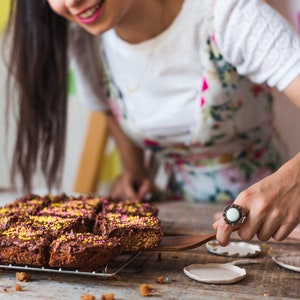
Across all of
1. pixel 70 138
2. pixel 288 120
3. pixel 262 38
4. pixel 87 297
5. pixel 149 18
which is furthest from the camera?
pixel 70 138

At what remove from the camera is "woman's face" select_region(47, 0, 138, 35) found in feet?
3.72

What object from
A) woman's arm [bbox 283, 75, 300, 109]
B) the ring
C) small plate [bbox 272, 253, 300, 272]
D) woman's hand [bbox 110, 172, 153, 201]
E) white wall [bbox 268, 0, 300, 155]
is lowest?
woman's hand [bbox 110, 172, 153, 201]

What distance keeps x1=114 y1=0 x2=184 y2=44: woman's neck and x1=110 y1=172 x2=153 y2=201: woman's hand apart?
0.48 metres

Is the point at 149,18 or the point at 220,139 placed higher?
the point at 149,18

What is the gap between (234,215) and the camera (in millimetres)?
857

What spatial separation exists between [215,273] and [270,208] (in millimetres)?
133

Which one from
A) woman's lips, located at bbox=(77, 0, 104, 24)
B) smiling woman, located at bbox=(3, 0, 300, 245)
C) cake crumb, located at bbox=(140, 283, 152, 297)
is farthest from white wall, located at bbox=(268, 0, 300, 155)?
cake crumb, located at bbox=(140, 283, 152, 297)

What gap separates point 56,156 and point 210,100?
1.52 feet

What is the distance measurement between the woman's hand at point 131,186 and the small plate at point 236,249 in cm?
61

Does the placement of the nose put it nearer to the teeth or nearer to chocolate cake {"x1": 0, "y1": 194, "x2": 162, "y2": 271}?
the teeth

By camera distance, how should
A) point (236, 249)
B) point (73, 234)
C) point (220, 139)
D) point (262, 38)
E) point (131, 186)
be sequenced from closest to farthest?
1. point (73, 234)
2. point (236, 249)
3. point (262, 38)
4. point (220, 139)
5. point (131, 186)

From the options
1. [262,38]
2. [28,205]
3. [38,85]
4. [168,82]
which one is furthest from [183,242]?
[38,85]

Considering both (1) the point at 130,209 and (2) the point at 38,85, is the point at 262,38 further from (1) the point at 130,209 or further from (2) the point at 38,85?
(2) the point at 38,85

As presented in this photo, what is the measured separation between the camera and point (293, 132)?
2.08m
